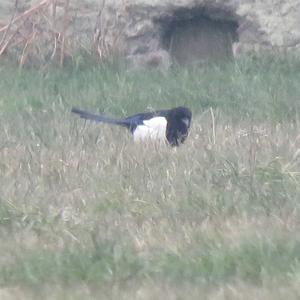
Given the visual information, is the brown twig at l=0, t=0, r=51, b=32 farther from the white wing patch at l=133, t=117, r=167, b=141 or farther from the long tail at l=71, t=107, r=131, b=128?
the white wing patch at l=133, t=117, r=167, b=141

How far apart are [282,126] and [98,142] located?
3.87 ft

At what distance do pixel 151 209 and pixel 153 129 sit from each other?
86.7 inches

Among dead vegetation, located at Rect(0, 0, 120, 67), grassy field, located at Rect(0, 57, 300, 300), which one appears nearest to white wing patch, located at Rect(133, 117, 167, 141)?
grassy field, located at Rect(0, 57, 300, 300)

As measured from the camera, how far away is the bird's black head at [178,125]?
7523 millimetres

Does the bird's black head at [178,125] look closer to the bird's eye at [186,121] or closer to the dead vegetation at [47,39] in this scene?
the bird's eye at [186,121]

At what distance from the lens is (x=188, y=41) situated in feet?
34.6

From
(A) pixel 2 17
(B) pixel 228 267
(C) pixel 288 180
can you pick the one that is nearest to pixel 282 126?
(C) pixel 288 180

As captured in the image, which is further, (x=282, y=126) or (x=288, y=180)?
(x=282, y=126)

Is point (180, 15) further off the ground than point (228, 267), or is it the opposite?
point (180, 15)

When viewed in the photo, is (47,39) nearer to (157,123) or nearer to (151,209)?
(157,123)

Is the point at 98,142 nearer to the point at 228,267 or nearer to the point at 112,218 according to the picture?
the point at 112,218

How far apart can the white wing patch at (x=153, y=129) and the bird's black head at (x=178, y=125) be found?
0.06 meters

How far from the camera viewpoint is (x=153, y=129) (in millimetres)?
7887

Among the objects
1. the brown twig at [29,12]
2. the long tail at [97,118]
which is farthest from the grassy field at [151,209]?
the brown twig at [29,12]
